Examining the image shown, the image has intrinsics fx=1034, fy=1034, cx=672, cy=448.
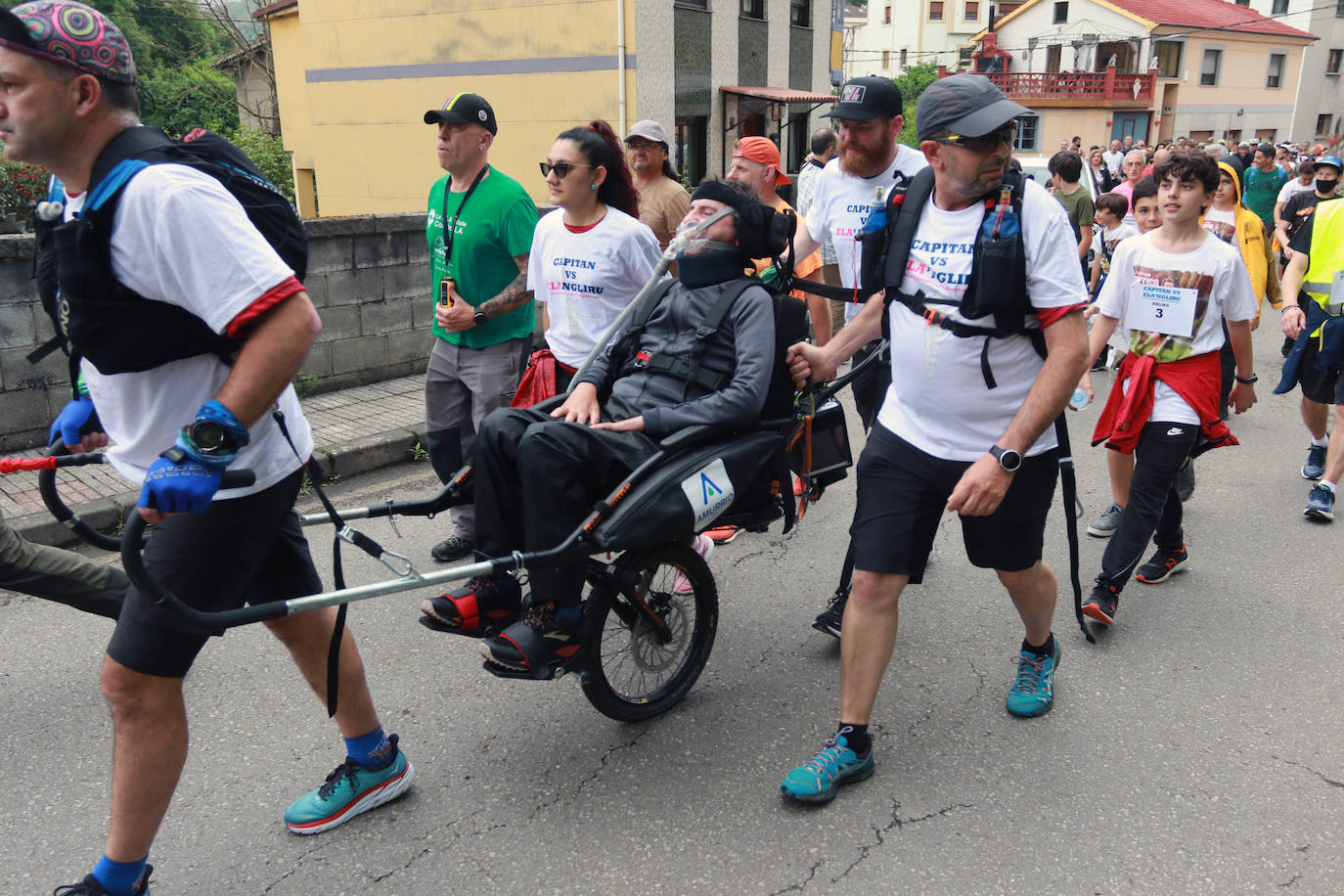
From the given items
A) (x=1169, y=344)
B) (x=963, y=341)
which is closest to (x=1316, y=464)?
(x=1169, y=344)

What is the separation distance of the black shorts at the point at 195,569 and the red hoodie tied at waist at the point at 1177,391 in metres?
3.33

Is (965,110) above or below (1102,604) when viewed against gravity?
above

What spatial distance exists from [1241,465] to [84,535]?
6.10 meters

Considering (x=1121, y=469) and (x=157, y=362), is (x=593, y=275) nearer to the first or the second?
(x=157, y=362)

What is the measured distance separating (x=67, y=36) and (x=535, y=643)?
172 centimetres

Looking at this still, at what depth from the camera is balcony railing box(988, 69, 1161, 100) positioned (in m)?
46.9

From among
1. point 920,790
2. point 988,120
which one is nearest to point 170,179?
point 988,120

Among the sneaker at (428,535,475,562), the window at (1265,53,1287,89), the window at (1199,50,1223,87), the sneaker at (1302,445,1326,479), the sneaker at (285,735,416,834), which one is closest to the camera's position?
the sneaker at (285,735,416,834)

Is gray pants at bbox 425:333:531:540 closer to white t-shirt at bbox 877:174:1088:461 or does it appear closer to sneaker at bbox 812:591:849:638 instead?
sneaker at bbox 812:591:849:638

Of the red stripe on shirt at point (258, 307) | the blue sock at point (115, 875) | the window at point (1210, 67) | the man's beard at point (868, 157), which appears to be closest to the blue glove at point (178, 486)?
the red stripe on shirt at point (258, 307)

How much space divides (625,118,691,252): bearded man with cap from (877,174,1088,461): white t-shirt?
8.63 ft

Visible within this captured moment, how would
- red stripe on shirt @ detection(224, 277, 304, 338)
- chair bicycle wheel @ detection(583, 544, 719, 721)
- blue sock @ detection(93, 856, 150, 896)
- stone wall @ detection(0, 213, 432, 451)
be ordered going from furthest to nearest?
stone wall @ detection(0, 213, 432, 451), chair bicycle wheel @ detection(583, 544, 719, 721), blue sock @ detection(93, 856, 150, 896), red stripe on shirt @ detection(224, 277, 304, 338)

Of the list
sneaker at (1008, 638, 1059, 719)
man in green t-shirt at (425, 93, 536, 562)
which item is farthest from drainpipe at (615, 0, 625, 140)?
sneaker at (1008, 638, 1059, 719)

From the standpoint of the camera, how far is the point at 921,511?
117 inches
